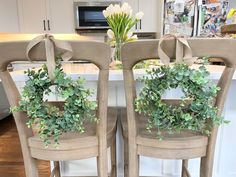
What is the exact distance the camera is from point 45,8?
142 inches

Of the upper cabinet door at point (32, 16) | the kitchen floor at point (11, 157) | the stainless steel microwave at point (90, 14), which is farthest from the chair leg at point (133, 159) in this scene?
the upper cabinet door at point (32, 16)

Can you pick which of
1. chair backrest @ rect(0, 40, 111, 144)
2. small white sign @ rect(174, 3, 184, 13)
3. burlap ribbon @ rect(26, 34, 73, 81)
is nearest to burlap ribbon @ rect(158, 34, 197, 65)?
chair backrest @ rect(0, 40, 111, 144)

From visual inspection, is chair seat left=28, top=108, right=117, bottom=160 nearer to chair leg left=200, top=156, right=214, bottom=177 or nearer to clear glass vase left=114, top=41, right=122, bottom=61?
chair leg left=200, top=156, right=214, bottom=177

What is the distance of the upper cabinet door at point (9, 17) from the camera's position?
10.3 feet

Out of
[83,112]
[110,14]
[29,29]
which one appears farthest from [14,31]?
[83,112]

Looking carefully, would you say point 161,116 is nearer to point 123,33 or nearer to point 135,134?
point 135,134

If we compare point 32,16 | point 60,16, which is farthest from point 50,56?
point 32,16

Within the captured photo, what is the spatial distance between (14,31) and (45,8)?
644 mm

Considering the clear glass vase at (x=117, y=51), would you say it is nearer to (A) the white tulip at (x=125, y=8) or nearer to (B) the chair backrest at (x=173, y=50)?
(A) the white tulip at (x=125, y=8)

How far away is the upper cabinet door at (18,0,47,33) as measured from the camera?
360cm

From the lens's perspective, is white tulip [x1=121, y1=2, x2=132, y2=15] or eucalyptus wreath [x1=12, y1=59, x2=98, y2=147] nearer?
eucalyptus wreath [x1=12, y1=59, x2=98, y2=147]

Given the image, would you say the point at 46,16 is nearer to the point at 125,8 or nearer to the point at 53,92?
the point at 125,8

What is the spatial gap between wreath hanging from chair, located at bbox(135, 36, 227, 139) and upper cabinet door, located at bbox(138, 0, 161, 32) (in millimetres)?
3109

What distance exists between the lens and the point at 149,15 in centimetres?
368
